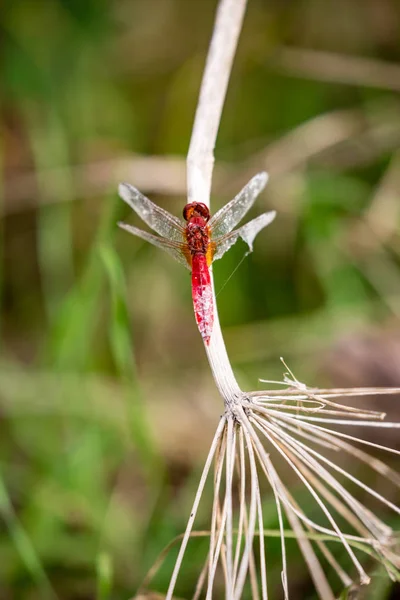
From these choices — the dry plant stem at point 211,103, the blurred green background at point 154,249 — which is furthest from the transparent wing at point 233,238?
the blurred green background at point 154,249

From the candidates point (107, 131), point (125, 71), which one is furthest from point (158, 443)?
point (125, 71)

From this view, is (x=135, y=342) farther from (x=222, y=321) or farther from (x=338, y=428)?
(x=338, y=428)

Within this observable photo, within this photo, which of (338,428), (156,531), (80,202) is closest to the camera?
(156,531)

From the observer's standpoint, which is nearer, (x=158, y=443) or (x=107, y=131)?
(x=158, y=443)

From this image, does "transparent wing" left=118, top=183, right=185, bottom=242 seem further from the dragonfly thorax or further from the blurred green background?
the blurred green background

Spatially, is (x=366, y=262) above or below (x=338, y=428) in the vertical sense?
above

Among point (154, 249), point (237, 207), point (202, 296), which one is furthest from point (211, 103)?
point (154, 249)

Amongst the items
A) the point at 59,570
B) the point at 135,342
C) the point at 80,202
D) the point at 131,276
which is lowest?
the point at 59,570
